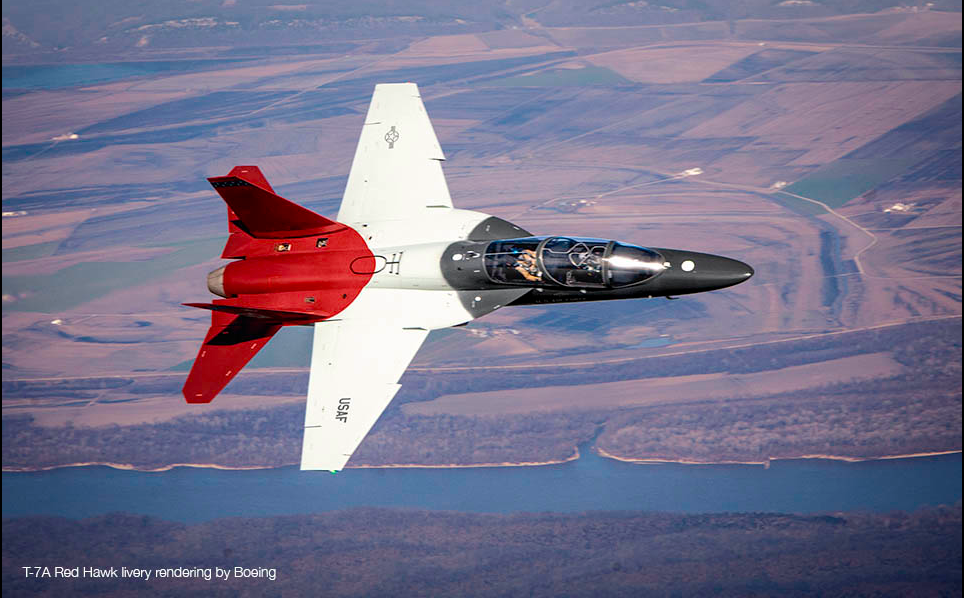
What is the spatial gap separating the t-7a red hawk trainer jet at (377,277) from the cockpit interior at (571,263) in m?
0.03

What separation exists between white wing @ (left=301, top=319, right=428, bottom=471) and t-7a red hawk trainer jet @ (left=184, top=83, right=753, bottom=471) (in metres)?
0.03

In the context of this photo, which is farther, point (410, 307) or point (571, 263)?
point (410, 307)

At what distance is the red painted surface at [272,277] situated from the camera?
2028 centimetres

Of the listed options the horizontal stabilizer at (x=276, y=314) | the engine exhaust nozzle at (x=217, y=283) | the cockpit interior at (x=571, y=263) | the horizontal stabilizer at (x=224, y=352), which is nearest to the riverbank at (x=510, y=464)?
the horizontal stabilizer at (x=224, y=352)

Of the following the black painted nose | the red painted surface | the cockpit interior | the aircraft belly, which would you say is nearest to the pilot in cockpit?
the cockpit interior

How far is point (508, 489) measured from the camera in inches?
2279

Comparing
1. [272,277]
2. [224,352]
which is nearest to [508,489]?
[224,352]

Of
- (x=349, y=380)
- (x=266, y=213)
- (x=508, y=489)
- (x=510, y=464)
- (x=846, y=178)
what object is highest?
(x=846, y=178)

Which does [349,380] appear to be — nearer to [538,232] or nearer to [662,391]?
[538,232]

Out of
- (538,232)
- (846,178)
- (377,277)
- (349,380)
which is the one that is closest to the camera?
(349,380)

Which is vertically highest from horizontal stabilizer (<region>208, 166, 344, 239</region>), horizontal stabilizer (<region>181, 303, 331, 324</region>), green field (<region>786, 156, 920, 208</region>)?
green field (<region>786, 156, 920, 208</region>)

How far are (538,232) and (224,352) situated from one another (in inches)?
1534

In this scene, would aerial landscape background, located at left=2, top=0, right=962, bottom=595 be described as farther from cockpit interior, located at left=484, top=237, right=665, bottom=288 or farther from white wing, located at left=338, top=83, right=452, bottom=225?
cockpit interior, located at left=484, top=237, right=665, bottom=288

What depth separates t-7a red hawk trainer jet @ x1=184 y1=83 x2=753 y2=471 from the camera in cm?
1872
